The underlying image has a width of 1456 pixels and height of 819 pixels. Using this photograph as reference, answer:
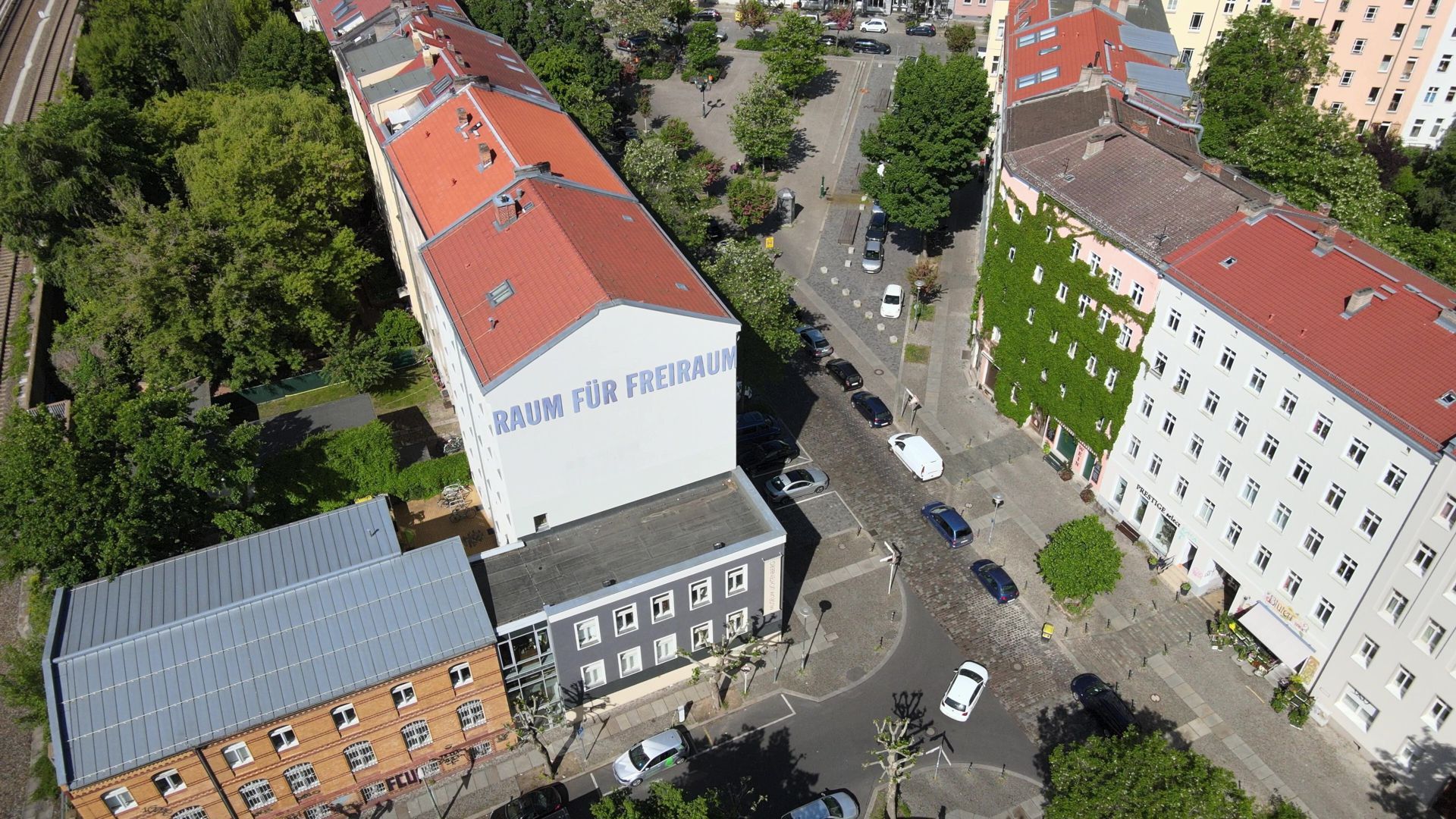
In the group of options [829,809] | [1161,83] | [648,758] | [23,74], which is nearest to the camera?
[829,809]

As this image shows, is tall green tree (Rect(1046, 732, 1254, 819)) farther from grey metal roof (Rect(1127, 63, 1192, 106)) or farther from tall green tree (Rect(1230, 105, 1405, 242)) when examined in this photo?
grey metal roof (Rect(1127, 63, 1192, 106))

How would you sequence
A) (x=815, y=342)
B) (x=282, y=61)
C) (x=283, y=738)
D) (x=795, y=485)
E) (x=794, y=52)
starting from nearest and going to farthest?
(x=283, y=738) → (x=795, y=485) → (x=815, y=342) → (x=282, y=61) → (x=794, y=52)

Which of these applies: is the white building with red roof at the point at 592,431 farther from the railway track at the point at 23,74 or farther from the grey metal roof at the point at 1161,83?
the grey metal roof at the point at 1161,83

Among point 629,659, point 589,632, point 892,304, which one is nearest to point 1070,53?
point 892,304

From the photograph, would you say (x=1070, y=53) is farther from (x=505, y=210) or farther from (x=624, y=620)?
(x=624, y=620)

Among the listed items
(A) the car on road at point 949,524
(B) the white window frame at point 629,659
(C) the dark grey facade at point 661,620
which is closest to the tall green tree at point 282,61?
(C) the dark grey facade at point 661,620

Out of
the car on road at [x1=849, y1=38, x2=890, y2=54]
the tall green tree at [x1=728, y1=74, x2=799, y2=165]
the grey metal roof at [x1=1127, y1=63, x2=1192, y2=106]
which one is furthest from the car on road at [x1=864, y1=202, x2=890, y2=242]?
the car on road at [x1=849, y1=38, x2=890, y2=54]

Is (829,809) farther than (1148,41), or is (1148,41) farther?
(1148,41)
